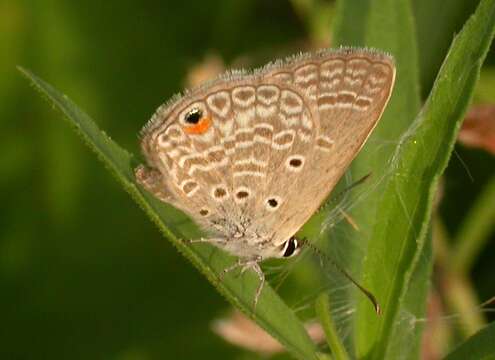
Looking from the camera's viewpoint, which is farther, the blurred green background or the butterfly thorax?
the blurred green background

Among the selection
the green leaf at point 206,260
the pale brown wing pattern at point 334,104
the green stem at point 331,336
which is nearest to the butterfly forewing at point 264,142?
the pale brown wing pattern at point 334,104

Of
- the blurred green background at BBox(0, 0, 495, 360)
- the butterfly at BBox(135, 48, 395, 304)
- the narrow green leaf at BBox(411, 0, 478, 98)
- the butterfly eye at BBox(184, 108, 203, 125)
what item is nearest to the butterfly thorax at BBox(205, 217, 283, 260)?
the butterfly at BBox(135, 48, 395, 304)

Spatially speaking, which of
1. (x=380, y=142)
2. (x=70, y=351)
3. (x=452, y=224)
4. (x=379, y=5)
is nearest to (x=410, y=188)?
(x=380, y=142)

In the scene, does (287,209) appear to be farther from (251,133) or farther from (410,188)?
(410,188)

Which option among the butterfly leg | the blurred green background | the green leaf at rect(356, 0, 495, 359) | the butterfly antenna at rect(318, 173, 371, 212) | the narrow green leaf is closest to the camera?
the green leaf at rect(356, 0, 495, 359)

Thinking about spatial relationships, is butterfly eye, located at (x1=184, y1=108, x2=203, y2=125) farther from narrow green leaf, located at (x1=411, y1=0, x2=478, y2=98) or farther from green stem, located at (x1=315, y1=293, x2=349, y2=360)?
narrow green leaf, located at (x1=411, y1=0, x2=478, y2=98)

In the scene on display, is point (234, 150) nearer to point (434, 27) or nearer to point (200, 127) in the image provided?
point (200, 127)
